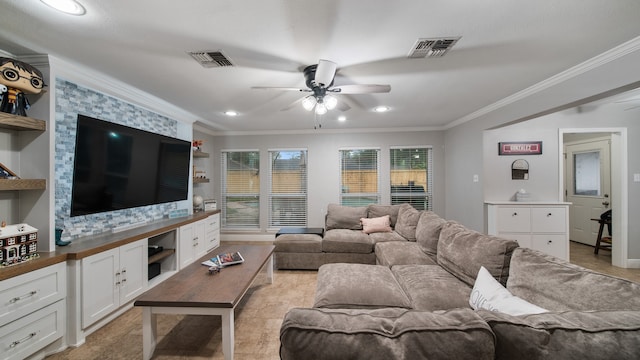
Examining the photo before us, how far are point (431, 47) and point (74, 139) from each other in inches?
137

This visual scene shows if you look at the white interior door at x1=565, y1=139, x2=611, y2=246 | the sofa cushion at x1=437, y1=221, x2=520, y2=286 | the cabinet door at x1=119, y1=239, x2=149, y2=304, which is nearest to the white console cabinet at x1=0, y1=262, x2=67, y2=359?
the cabinet door at x1=119, y1=239, x2=149, y2=304

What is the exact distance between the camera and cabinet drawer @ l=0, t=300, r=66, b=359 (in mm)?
1634

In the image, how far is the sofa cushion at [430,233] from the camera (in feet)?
8.86

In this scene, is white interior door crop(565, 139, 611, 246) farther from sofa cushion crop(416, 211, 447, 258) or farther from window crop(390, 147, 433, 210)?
sofa cushion crop(416, 211, 447, 258)

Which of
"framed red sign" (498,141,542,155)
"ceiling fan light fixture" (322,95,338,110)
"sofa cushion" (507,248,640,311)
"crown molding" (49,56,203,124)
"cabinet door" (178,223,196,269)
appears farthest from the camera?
"framed red sign" (498,141,542,155)

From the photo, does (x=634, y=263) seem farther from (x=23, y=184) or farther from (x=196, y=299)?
(x=23, y=184)

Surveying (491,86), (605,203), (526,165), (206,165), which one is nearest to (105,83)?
(206,165)

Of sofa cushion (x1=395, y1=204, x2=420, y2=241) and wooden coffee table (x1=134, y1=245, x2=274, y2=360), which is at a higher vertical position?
sofa cushion (x1=395, y1=204, x2=420, y2=241)

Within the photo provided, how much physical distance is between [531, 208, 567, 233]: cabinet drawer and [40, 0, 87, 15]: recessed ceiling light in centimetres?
546

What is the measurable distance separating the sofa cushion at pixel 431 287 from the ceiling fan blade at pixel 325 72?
1856 millimetres

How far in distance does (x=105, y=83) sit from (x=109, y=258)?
1799mm

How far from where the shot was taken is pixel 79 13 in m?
1.54

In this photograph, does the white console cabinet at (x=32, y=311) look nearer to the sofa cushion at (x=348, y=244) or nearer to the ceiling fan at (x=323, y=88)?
the ceiling fan at (x=323, y=88)

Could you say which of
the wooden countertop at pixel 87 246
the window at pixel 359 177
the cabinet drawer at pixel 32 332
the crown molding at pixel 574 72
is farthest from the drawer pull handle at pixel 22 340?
the crown molding at pixel 574 72
